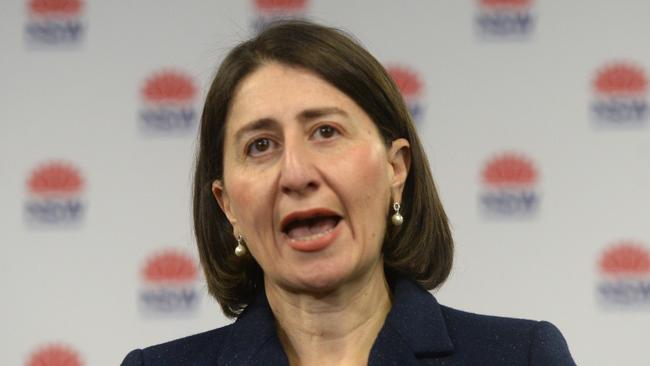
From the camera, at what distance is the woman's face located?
3.67 ft

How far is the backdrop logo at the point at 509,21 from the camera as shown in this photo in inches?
85.8

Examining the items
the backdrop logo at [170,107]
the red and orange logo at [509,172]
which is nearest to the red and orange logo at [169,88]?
the backdrop logo at [170,107]

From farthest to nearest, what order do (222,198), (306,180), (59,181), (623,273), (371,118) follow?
(59,181) < (623,273) < (222,198) < (371,118) < (306,180)

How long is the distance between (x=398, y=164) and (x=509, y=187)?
933mm

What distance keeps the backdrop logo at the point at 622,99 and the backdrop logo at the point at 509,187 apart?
195 mm

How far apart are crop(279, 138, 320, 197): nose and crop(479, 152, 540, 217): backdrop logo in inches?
42.8

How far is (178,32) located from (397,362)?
4.33 feet

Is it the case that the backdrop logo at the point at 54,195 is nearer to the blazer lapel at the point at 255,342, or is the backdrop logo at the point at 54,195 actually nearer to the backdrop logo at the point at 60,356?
the backdrop logo at the point at 60,356

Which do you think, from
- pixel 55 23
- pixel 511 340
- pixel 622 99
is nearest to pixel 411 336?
pixel 511 340

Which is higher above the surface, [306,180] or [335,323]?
[306,180]

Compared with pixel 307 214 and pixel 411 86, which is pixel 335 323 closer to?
pixel 307 214

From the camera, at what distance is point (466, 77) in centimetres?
218

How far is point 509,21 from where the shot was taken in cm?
218

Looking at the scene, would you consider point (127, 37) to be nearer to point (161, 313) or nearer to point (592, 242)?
point (161, 313)
